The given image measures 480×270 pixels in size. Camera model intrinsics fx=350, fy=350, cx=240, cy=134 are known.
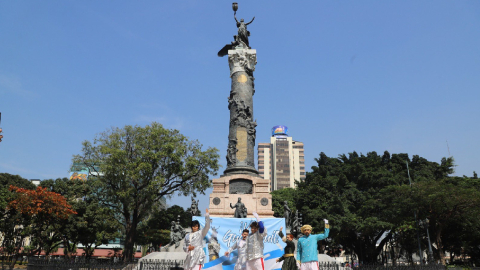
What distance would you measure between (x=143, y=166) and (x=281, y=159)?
98.7 m

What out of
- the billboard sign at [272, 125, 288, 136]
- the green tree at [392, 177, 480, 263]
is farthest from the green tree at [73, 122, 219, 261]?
the billboard sign at [272, 125, 288, 136]

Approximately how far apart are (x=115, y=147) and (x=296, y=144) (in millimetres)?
107668

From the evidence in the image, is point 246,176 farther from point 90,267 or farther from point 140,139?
point 140,139

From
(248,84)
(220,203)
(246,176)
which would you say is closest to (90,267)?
(220,203)

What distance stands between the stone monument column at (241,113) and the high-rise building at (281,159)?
98.5 metres

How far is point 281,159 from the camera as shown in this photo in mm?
124562

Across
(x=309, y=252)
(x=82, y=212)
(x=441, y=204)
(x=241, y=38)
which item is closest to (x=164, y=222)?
(x=82, y=212)

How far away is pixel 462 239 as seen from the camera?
1196 inches

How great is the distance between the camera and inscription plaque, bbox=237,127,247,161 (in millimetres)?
22656

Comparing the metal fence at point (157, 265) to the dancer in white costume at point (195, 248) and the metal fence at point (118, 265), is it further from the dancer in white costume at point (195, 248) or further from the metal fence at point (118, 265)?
the dancer in white costume at point (195, 248)

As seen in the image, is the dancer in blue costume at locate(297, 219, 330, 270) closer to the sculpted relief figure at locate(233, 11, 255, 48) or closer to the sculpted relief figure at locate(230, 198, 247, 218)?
the sculpted relief figure at locate(230, 198, 247, 218)

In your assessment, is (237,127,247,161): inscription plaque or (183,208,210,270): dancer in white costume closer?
(183,208,210,270): dancer in white costume

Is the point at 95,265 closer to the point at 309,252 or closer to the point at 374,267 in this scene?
the point at 309,252

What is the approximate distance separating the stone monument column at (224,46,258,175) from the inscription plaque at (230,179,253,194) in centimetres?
63
